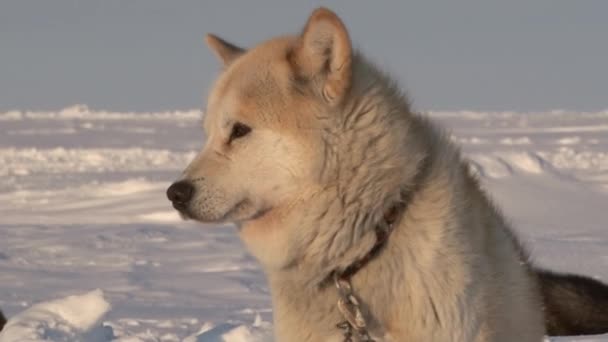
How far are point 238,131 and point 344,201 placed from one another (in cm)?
40

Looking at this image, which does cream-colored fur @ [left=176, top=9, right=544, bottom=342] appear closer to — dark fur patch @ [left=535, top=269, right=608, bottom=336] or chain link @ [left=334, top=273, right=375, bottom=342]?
chain link @ [left=334, top=273, right=375, bottom=342]

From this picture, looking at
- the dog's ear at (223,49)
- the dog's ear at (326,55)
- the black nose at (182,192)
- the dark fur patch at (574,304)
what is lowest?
the dark fur patch at (574,304)

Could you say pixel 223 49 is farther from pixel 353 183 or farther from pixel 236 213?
pixel 353 183

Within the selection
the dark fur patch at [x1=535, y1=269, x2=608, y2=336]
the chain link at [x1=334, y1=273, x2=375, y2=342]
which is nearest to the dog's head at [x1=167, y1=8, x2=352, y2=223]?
the chain link at [x1=334, y1=273, x2=375, y2=342]

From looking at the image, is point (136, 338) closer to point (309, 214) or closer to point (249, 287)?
point (309, 214)

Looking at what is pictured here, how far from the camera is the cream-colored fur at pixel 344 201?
130 inches

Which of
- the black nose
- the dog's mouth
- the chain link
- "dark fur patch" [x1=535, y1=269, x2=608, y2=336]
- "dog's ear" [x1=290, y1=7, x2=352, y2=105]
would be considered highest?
"dog's ear" [x1=290, y1=7, x2=352, y2=105]

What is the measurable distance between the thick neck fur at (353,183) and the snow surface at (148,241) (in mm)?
517

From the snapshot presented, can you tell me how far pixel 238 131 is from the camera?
3400mm

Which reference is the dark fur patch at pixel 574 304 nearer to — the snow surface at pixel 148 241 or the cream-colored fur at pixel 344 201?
the snow surface at pixel 148 241

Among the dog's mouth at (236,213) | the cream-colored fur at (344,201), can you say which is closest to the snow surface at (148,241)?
the cream-colored fur at (344,201)

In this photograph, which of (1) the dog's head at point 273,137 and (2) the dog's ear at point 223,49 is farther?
(2) the dog's ear at point 223,49

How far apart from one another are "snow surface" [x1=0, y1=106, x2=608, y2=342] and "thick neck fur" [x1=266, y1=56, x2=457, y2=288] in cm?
52

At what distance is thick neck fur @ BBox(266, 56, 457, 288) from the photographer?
330cm
